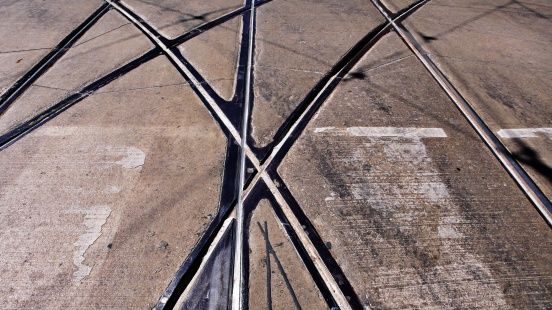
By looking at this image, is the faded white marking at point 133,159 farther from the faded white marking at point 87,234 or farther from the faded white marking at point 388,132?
the faded white marking at point 388,132

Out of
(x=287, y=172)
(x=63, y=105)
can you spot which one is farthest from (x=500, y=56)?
(x=63, y=105)

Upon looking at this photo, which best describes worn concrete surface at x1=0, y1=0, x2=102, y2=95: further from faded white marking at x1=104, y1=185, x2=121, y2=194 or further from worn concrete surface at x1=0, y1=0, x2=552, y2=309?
faded white marking at x1=104, y1=185, x2=121, y2=194

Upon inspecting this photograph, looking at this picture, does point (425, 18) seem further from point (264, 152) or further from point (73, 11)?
point (73, 11)

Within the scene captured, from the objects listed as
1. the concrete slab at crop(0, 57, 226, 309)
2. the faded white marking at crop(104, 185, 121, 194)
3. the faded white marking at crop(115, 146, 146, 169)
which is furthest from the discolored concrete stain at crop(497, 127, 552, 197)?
the faded white marking at crop(104, 185, 121, 194)

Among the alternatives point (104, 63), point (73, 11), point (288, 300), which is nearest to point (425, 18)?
point (104, 63)

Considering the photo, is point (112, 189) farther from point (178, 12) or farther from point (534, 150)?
point (534, 150)

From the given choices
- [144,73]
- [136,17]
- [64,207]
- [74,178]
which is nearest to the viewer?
[64,207]
